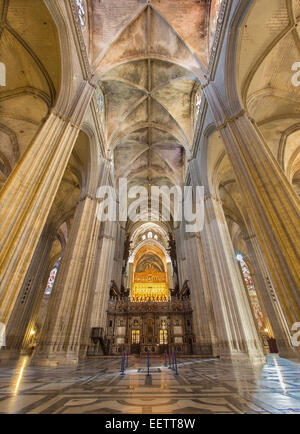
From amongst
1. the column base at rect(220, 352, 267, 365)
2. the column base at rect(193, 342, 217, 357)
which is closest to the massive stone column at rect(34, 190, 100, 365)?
the column base at rect(220, 352, 267, 365)

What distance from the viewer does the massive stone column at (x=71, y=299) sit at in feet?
21.4

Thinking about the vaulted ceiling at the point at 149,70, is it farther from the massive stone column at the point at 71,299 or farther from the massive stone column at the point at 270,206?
the massive stone column at the point at 71,299

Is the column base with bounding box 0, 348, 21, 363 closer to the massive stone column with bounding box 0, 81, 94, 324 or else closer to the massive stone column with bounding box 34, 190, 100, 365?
the massive stone column with bounding box 34, 190, 100, 365

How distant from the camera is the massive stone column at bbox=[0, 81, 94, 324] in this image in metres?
4.45

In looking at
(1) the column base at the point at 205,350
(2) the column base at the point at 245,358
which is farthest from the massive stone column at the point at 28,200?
(1) the column base at the point at 205,350

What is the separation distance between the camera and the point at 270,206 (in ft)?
16.6

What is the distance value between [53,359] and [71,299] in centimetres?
189

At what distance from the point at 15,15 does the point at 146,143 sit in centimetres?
1123

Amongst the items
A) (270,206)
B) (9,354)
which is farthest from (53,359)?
(270,206)

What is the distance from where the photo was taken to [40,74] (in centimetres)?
843

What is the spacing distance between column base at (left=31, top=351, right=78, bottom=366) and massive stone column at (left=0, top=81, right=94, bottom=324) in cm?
304

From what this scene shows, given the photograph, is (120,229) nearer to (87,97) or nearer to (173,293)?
(173,293)

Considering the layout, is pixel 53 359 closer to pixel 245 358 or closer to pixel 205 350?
pixel 245 358

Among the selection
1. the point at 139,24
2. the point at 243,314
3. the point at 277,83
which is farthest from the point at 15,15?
the point at 243,314
